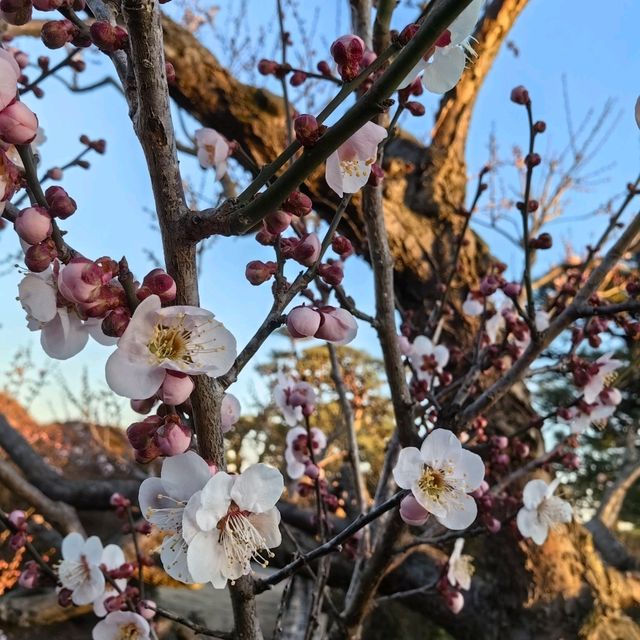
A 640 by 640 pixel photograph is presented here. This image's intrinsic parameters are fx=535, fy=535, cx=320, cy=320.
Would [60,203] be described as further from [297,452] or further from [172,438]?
[297,452]

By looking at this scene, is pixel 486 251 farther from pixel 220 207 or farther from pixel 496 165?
pixel 496 165

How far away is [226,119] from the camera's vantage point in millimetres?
2363

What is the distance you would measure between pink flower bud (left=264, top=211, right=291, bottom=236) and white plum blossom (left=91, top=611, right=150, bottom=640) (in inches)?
28.6

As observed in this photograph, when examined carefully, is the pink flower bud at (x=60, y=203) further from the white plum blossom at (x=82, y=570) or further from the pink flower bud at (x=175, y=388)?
the white plum blossom at (x=82, y=570)

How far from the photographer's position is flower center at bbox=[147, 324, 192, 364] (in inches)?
21.5

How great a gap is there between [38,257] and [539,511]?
130cm

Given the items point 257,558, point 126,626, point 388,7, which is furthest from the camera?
point 388,7

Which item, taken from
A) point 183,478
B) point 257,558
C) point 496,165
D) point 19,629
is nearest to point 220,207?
point 183,478

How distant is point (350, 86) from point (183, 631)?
6.94ft

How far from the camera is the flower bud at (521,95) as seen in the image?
1.11 meters

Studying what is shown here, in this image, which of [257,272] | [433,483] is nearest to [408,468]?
[433,483]

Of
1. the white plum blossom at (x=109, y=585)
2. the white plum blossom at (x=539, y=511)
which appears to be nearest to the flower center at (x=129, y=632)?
the white plum blossom at (x=109, y=585)

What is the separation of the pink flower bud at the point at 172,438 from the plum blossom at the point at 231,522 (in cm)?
5

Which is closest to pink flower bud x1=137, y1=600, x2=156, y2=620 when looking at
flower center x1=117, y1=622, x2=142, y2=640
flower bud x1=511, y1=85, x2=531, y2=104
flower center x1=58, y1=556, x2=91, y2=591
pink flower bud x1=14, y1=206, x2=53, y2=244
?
flower center x1=117, y1=622, x2=142, y2=640
